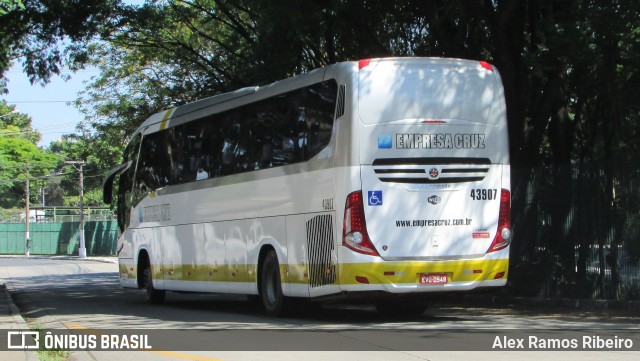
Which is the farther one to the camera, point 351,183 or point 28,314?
point 28,314

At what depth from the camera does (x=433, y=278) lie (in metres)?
13.8

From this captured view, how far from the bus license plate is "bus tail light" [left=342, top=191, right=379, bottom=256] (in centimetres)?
80

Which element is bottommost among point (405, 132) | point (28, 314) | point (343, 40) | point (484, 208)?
point (28, 314)

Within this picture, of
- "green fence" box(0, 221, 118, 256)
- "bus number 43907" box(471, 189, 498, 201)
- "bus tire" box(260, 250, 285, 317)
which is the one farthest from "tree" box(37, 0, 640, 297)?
"green fence" box(0, 221, 118, 256)

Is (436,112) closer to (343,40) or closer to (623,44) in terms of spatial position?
(623,44)

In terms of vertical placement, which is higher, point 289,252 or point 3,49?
point 3,49

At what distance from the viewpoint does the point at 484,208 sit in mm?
14180

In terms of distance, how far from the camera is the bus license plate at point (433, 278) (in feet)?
45.0

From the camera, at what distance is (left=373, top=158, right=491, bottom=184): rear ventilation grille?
13773mm

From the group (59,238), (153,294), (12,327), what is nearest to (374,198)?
(12,327)

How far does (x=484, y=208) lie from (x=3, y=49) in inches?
594

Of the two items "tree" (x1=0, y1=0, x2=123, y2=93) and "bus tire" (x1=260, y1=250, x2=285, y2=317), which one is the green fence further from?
"bus tire" (x1=260, y1=250, x2=285, y2=317)

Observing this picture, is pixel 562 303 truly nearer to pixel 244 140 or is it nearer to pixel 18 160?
pixel 244 140

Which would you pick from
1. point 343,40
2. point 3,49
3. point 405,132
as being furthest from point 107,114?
point 405,132
